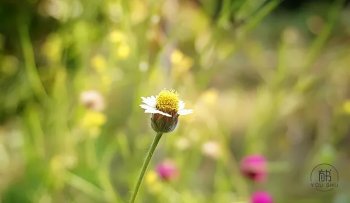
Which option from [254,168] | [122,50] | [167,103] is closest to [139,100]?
[122,50]

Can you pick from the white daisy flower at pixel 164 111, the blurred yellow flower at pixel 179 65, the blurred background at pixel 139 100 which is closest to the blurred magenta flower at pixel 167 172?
the blurred background at pixel 139 100

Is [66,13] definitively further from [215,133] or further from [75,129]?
[215,133]

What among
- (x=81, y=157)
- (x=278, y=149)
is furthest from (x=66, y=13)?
(x=278, y=149)

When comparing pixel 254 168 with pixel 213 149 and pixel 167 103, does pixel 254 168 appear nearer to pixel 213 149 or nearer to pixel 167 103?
pixel 213 149

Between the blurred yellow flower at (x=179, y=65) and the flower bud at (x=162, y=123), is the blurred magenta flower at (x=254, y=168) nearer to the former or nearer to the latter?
the blurred yellow flower at (x=179, y=65)

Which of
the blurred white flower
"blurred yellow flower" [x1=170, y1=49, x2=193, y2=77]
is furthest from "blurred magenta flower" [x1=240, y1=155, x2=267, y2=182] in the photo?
"blurred yellow flower" [x1=170, y1=49, x2=193, y2=77]

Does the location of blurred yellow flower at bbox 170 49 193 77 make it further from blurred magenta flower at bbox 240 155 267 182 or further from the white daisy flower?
the white daisy flower
